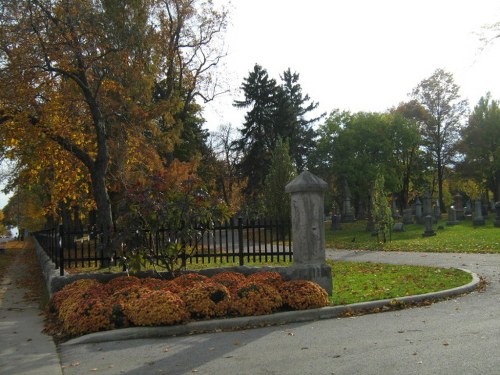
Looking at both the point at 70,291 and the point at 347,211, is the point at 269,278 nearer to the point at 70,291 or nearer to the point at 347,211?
the point at 70,291

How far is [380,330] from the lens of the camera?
724 cm

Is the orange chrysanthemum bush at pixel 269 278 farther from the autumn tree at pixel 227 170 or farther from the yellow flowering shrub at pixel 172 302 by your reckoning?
the autumn tree at pixel 227 170

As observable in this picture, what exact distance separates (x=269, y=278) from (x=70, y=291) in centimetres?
388

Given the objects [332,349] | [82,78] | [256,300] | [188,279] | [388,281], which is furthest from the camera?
[82,78]

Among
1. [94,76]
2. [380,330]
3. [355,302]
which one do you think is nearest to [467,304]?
[355,302]

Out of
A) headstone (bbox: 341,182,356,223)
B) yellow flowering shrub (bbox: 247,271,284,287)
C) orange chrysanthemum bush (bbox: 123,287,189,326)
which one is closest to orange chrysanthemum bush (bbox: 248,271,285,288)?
yellow flowering shrub (bbox: 247,271,284,287)

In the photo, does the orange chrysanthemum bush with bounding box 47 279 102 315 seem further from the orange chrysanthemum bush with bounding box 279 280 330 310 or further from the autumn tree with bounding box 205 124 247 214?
the autumn tree with bounding box 205 124 247 214

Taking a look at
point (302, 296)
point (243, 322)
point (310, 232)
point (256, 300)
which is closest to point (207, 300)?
point (243, 322)

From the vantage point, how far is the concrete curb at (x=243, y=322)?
7566mm

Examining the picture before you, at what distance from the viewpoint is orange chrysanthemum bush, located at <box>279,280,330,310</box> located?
28.1ft

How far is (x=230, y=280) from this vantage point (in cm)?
976

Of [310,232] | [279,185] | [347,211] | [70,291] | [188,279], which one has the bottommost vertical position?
[70,291]

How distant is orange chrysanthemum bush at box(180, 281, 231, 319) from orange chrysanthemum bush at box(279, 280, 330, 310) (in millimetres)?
1021

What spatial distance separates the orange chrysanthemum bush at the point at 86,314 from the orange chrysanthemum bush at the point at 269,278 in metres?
2.82
